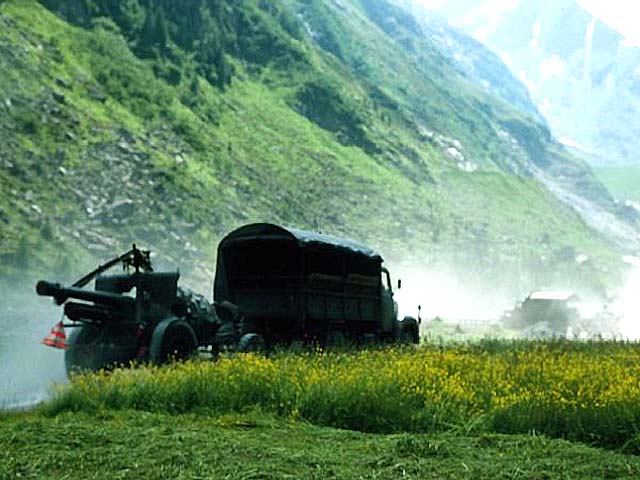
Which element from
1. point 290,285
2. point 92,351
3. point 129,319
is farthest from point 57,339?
point 290,285

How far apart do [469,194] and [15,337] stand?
118 meters

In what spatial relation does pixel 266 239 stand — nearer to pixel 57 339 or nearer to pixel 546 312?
pixel 57 339

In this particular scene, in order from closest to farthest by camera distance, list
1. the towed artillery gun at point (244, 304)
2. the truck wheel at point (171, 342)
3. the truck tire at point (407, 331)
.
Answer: the truck wheel at point (171, 342), the towed artillery gun at point (244, 304), the truck tire at point (407, 331)

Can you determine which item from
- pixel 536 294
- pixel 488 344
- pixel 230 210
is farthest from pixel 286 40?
pixel 488 344

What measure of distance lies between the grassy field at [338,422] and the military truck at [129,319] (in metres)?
2.30

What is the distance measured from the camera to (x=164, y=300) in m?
21.6

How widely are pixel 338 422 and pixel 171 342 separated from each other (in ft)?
24.0

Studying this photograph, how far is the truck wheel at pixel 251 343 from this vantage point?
23469 mm

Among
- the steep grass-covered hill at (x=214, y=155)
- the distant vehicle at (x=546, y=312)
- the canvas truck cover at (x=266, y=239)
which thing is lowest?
the canvas truck cover at (x=266, y=239)

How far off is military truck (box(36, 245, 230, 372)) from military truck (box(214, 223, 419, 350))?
3.20 metres

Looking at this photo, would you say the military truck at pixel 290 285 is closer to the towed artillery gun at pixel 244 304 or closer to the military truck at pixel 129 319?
the towed artillery gun at pixel 244 304

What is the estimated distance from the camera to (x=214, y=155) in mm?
95375

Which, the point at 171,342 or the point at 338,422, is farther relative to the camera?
the point at 171,342

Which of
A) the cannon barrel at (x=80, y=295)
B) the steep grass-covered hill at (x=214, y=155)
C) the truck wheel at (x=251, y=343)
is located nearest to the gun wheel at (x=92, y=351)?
the cannon barrel at (x=80, y=295)
